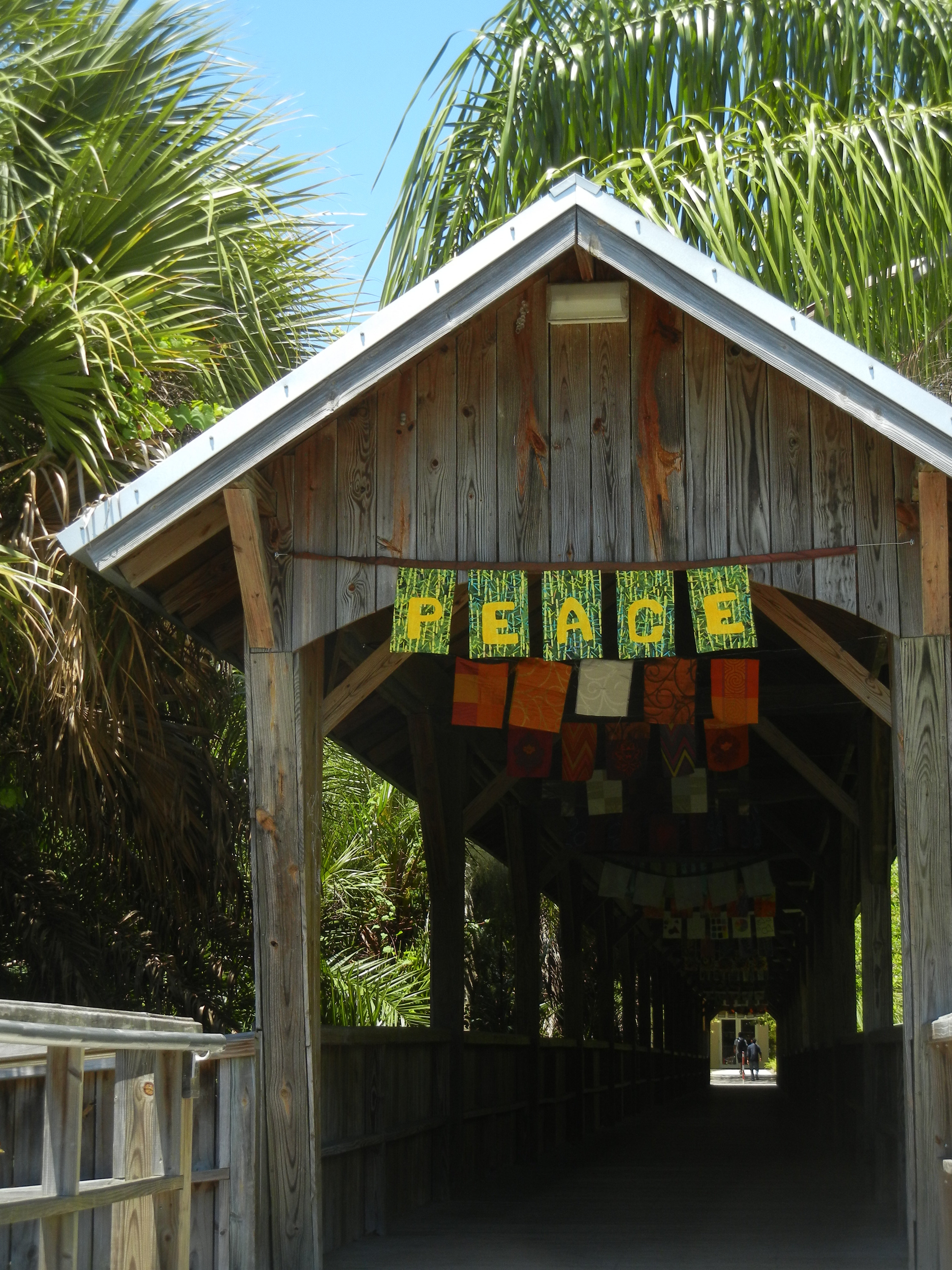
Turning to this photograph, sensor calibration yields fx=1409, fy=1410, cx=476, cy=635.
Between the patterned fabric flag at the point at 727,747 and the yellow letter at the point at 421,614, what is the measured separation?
430 centimetres

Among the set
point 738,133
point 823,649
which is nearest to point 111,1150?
point 823,649

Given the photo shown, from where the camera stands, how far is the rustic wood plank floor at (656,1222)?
6301mm

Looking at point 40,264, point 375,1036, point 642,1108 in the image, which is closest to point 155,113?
point 40,264

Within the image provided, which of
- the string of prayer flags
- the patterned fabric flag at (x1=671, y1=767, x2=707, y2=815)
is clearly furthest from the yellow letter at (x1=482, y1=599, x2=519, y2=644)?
the string of prayer flags

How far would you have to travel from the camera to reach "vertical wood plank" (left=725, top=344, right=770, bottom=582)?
228 inches

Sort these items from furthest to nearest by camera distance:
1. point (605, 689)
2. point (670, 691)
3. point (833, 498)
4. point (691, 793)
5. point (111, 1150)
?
1. point (691, 793)
2. point (670, 691)
3. point (605, 689)
4. point (833, 498)
5. point (111, 1150)

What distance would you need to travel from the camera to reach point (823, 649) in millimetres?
5996

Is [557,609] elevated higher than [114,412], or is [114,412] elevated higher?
[114,412]

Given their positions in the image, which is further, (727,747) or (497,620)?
(727,747)

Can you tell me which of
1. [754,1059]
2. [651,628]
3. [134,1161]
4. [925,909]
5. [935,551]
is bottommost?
[754,1059]

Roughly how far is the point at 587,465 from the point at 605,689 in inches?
65.1

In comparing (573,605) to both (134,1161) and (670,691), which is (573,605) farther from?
(670,691)

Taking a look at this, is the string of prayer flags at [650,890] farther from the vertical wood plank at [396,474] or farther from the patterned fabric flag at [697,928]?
the vertical wood plank at [396,474]

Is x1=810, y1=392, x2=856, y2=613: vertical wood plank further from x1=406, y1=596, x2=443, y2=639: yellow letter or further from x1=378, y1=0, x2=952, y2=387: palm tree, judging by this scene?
x1=378, y1=0, x2=952, y2=387: palm tree
